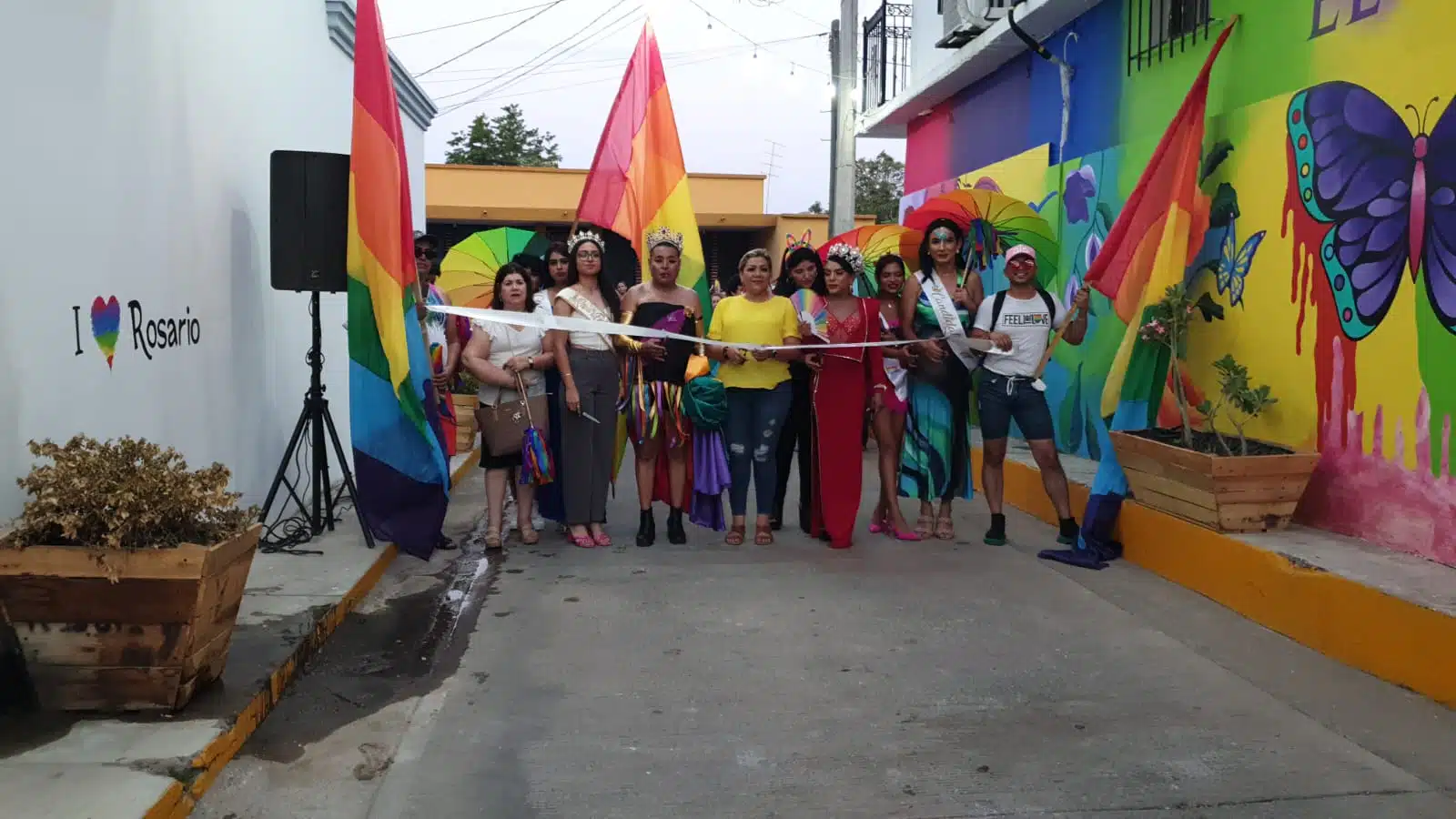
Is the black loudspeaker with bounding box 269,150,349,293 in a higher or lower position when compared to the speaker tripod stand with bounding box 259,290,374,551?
higher

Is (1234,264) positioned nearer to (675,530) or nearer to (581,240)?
(675,530)

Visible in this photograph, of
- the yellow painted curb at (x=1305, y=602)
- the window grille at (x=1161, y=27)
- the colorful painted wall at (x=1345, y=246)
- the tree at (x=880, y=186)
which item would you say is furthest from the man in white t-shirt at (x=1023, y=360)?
the tree at (x=880, y=186)

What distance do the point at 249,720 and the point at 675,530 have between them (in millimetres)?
3300

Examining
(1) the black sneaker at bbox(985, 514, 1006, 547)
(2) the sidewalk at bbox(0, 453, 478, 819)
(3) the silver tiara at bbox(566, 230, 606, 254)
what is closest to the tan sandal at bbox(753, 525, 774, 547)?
(1) the black sneaker at bbox(985, 514, 1006, 547)

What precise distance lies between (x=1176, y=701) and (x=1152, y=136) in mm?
4730

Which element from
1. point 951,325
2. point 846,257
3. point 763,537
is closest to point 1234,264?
point 951,325

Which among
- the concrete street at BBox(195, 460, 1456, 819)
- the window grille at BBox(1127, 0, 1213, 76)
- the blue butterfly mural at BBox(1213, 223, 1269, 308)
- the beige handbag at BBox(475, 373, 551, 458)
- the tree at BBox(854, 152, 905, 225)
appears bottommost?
the concrete street at BBox(195, 460, 1456, 819)

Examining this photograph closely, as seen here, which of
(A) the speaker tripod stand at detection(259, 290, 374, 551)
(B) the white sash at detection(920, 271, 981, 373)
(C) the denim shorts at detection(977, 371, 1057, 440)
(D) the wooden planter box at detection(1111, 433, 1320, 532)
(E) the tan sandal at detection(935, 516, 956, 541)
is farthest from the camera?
(E) the tan sandal at detection(935, 516, 956, 541)

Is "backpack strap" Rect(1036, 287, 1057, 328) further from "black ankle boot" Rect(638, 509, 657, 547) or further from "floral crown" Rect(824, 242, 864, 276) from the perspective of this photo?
"black ankle boot" Rect(638, 509, 657, 547)

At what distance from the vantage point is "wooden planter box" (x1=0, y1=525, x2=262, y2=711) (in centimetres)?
334

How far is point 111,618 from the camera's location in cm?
Result: 341

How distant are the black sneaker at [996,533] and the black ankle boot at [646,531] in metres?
2.02

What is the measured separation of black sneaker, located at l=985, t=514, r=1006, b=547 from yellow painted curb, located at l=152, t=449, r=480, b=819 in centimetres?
354

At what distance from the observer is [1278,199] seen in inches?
232
